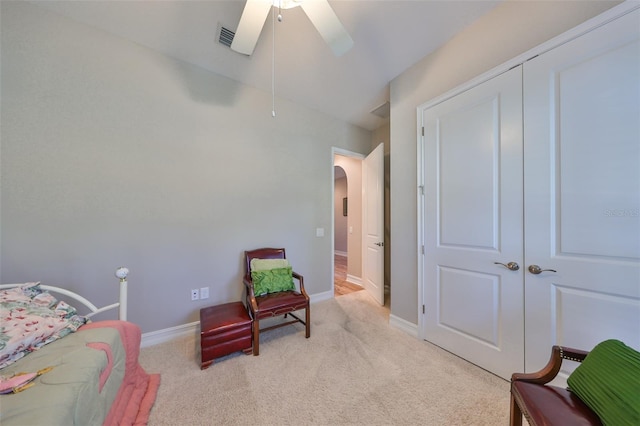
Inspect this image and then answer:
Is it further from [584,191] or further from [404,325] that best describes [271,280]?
[584,191]

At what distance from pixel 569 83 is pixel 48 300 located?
3.66 meters

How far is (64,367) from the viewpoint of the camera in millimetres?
1006

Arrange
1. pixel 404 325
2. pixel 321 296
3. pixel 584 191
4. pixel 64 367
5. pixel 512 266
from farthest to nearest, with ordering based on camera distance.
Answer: pixel 321 296
pixel 404 325
pixel 512 266
pixel 584 191
pixel 64 367

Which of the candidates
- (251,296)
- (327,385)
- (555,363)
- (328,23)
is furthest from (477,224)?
(251,296)

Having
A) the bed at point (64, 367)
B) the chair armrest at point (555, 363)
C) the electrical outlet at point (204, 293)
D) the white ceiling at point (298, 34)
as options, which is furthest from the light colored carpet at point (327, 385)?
the white ceiling at point (298, 34)

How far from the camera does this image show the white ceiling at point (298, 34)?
1.71m

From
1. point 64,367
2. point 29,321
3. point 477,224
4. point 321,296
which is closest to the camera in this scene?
point 64,367

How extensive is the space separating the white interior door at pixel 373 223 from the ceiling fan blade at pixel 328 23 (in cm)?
183

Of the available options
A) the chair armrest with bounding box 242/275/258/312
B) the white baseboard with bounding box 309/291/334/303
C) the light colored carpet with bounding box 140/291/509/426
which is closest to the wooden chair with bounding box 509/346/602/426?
the light colored carpet with bounding box 140/291/509/426

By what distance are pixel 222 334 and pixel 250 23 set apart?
2.39 m

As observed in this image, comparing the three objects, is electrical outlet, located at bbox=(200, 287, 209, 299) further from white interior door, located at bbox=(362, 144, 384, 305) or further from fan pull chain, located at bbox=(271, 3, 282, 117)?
white interior door, located at bbox=(362, 144, 384, 305)

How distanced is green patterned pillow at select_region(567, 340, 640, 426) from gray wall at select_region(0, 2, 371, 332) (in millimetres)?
2614

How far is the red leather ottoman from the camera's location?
1803 mm

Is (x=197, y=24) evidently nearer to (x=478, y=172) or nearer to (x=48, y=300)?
(x=48, y=300)
